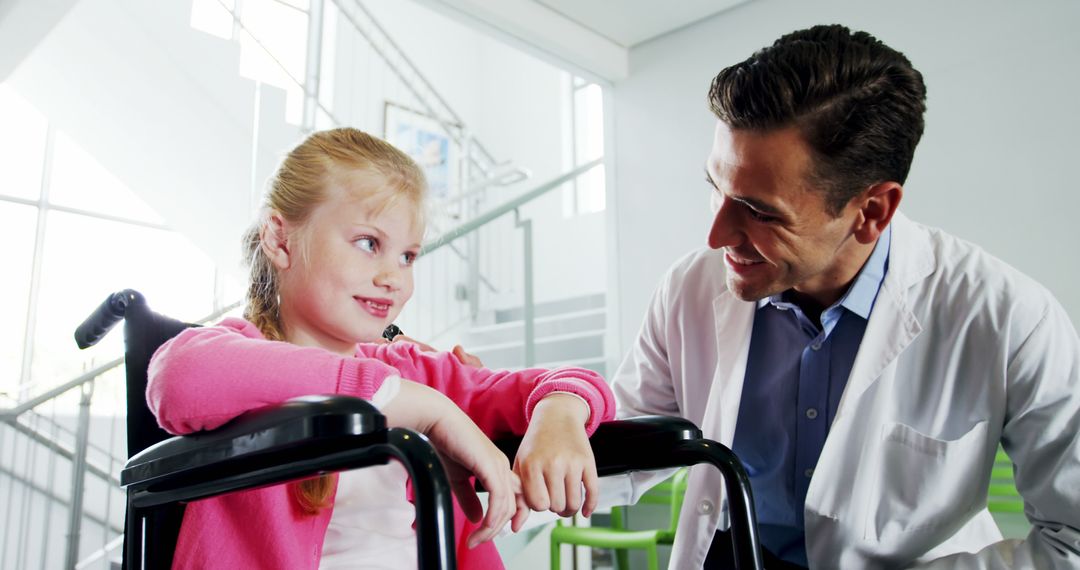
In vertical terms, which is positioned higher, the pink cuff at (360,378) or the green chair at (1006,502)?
the pink cuff at (360,378)

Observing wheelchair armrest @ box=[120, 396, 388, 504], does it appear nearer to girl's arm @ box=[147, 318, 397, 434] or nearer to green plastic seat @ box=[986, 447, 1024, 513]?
girl's arm @ box=[147, 318, 397, 434]

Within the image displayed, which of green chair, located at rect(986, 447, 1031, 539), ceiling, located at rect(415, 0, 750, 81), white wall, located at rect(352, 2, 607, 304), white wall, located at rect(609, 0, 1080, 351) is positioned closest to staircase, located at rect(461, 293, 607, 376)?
white wall, located at rect(352, 2, 607, 304)

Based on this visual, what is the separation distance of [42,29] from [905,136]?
7.63 feet

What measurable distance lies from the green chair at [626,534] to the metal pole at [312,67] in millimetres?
2458

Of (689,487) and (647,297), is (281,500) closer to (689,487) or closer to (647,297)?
(689,487)

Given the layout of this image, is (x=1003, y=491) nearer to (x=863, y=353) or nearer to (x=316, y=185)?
(x=863, y=353)

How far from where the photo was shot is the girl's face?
2.99 ft

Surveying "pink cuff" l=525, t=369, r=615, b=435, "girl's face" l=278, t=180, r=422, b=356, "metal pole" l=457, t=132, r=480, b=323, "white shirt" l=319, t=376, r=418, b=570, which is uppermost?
"metal pole" l=457, t=132, r=480, b=323

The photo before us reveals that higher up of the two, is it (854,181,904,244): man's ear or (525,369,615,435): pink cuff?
(854,181,904,244): man's ear

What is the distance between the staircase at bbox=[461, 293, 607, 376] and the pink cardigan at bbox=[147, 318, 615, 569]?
3.33 m

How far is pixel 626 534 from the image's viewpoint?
2.67 m

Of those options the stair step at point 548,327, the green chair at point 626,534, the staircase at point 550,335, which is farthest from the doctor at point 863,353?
the stair step at point 548,327

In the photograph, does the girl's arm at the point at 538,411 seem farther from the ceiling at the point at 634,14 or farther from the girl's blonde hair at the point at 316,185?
the ceiling at the point at 634,14

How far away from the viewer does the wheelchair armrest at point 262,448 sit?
498 mm
